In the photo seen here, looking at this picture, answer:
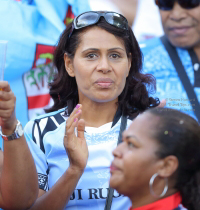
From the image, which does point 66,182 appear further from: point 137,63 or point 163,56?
point 163,56

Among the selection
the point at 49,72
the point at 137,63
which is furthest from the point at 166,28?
the point at 49,72

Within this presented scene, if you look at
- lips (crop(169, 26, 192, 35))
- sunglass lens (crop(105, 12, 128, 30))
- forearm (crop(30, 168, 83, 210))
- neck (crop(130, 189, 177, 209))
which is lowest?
forearm (crop(30, 168, 83, 210))

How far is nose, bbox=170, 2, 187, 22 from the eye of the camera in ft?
10.8

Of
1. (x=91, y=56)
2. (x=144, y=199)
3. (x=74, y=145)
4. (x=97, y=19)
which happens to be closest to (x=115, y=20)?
(x=97, y=19)

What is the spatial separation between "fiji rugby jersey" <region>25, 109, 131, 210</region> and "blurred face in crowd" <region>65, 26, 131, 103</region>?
228 mm

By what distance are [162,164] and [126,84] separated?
3.68 ft

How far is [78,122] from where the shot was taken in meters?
2.04

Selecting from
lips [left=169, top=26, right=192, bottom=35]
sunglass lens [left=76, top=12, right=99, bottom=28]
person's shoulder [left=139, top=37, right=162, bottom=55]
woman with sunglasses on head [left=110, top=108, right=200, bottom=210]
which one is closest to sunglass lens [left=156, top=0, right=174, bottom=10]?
lips [left=169, top=26, right=192, bottom=35]

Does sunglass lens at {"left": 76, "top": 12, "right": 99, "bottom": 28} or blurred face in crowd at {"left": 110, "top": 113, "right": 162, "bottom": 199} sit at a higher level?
sunglass lens at {"left": 76, "top": 12, "right": 99, "bottom": 28}

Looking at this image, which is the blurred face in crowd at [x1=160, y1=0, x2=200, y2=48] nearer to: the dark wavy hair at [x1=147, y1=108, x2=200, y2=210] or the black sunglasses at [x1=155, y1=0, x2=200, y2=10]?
the black sunglasses at [x1=155, y1=0, x2=200, y2=10]

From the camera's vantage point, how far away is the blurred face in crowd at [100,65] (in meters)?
2.32

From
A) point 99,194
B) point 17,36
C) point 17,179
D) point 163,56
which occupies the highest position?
point 17,36

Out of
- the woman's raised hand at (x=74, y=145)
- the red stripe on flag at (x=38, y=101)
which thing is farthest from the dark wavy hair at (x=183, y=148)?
the red stripe on flag at (x=38, y=101)

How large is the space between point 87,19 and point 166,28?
126 cm
